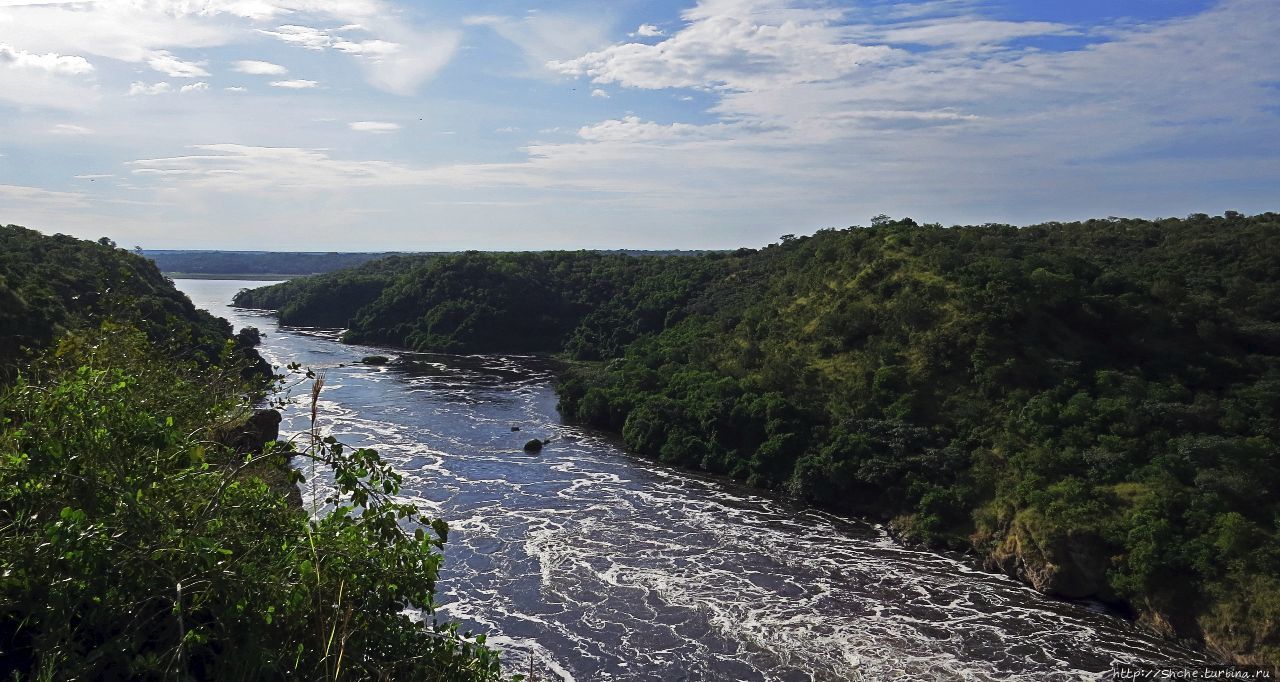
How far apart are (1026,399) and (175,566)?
32087mm

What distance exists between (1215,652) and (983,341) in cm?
1649

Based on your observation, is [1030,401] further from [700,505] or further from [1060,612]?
[700,505]

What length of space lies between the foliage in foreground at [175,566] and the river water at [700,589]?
12.3 metres

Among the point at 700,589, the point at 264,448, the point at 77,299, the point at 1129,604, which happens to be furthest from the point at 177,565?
the point at 77,299

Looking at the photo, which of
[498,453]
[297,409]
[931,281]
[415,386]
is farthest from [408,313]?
[931,281]

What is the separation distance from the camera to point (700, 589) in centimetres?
2367

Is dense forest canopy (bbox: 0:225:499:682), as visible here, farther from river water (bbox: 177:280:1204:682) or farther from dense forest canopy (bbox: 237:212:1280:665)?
dense forest canopy (bbox: 237:212:1280:665)

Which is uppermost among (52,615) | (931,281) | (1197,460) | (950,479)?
(931,281)

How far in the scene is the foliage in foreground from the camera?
5.68 m

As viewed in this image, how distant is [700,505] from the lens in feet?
104

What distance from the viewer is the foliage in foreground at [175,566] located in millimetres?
5684

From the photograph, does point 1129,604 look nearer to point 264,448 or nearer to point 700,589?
point 700,589

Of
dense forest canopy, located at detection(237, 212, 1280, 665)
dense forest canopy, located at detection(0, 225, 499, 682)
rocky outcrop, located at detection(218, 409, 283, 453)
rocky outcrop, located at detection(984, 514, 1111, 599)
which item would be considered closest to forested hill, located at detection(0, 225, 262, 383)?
rocky outcrop, located at detection(218, 409, 283, 453)

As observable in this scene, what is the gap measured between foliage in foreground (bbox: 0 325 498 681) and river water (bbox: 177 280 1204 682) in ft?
40.5
